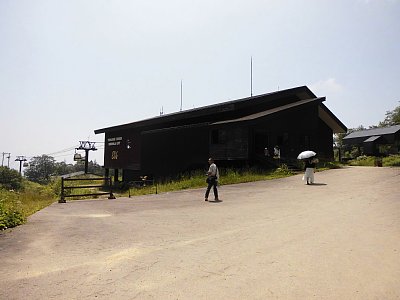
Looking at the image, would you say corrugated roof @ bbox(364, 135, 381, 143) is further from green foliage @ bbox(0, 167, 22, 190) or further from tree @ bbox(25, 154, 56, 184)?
tree @ bbox(25, 154, 56, 184)

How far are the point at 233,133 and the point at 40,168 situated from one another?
12544cm

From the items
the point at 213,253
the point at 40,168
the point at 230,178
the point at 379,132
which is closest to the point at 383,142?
the point at 379,132

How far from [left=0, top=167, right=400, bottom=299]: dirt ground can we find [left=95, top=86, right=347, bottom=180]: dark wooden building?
11380mm

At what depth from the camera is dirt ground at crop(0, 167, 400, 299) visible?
4023mm

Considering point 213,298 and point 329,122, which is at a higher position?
point 329,122

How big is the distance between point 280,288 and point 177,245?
98.8 inches

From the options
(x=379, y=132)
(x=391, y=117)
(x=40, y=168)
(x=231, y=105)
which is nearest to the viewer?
(x=231, y=105)

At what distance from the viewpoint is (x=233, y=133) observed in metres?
21.4

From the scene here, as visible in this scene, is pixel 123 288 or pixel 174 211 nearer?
pixel 123 288

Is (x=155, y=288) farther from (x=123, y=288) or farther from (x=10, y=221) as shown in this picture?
(x=10, y=221)

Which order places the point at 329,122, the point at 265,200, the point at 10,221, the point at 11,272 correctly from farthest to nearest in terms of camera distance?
the point at 329,122, the point at 265,200, the point at 10,221, the point at 11,272

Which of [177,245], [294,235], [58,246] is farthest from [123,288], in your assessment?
[294,235]

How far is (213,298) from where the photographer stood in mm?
3766

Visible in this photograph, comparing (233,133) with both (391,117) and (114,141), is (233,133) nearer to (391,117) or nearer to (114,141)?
(114,141)
